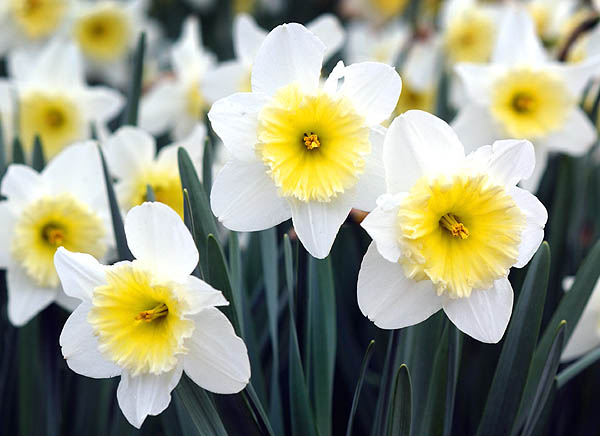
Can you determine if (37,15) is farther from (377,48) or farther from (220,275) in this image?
(220,275)

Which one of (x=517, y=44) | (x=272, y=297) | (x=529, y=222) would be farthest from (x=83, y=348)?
(x=517, y=44)

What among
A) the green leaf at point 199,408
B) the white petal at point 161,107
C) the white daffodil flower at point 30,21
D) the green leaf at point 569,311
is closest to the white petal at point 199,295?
the green leaf at point 199,408

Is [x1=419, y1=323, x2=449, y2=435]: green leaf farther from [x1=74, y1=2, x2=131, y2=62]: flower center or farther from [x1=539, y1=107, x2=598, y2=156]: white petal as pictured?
[x1=74, y1=2, x2=131, y2=62]: flower center

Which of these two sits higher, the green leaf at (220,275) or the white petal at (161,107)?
the green leaf at (220,275)

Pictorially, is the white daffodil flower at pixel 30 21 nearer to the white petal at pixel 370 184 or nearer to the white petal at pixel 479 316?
the white petal at pixel 370 184

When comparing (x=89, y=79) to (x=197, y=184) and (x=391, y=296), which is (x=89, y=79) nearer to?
(x=197, y=184)
